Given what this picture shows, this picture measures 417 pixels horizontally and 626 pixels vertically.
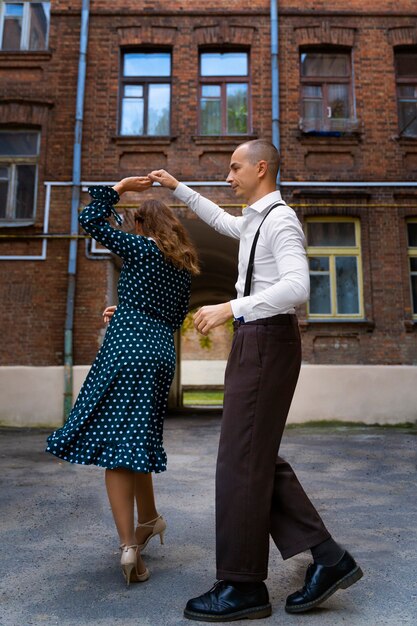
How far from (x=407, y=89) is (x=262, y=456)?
35.9 ft

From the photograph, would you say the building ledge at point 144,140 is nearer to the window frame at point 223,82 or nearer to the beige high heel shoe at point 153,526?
the window frame at point 223,82

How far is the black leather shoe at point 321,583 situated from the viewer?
2043 mm

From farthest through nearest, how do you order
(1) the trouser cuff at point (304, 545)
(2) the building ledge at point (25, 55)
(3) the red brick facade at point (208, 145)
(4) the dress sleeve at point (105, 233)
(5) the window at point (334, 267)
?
(2) the building ledge at point (25, 55), (5) the window at point (334, 267), (3) the red brick facade at point (208, 145), (4) the dress sleeve at point (105, 233), (1) the trouser cuff at point (304, 545)

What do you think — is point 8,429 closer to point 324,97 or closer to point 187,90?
point 187,90

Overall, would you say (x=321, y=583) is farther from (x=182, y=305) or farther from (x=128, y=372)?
(x=182, y=305)

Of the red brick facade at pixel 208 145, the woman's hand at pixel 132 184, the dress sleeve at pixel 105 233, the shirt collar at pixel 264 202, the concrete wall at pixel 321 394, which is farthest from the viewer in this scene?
the red brick facade at pixel 208 145

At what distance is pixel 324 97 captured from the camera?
1068 centimetres

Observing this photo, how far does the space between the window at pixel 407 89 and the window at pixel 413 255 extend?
1940 mm

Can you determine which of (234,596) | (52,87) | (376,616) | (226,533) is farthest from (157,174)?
(52,87)

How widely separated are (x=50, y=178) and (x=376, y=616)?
31.7 feet

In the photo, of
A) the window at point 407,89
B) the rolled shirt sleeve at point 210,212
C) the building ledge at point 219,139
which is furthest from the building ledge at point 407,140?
the rolled shirt sleeve at point 210,212

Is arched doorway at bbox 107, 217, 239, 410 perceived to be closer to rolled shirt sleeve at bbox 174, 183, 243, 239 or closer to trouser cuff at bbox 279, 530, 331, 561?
rolled shirt sleeve at bbox 174, 183, 243, 239

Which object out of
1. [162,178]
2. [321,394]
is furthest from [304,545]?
[321,394]

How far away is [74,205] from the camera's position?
32.6ft
